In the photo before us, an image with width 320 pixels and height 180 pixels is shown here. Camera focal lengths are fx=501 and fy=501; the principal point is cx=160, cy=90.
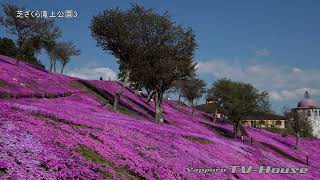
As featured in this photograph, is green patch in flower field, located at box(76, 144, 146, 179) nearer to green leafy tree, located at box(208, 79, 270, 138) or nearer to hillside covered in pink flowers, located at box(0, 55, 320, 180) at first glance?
hillside covered in pink flowers, located at box(0, 55, 320, 180)

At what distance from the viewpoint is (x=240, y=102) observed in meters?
80.9

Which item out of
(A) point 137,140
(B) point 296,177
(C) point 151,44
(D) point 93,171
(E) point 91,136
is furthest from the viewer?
(C) point 151,44

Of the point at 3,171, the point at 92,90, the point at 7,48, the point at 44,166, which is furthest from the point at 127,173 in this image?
the point at 7,48

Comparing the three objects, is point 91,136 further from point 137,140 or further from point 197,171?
point 197,171

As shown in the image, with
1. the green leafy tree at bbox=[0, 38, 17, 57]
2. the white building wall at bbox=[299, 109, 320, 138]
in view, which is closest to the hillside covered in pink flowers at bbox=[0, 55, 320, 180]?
the green leafy tree at bbox=[0, 38, 17, 57]

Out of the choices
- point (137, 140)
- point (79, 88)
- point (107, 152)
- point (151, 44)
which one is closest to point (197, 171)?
point (137, 140)

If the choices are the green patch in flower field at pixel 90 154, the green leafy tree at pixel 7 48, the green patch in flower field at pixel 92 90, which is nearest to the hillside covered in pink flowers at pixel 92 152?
the green patch in flower field at pixel 90 154

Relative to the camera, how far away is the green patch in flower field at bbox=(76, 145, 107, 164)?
72.5ft

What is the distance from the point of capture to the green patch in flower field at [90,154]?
72.5 ft

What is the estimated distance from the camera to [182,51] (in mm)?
69438

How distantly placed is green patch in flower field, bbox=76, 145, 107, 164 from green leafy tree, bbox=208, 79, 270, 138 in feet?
186

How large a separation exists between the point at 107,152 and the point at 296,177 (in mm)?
20519

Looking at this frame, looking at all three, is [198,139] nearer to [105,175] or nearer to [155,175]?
[155,175]

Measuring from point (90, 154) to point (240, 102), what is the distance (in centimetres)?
6044
